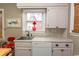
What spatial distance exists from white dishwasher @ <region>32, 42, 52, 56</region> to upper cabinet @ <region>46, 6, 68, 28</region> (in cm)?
68

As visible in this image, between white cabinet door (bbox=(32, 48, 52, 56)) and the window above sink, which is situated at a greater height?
the window above sink

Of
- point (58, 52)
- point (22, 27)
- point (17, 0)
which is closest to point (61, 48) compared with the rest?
point (58, 52)

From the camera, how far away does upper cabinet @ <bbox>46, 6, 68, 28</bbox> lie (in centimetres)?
368

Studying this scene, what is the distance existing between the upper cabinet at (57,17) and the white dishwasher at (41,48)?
0.68 meters

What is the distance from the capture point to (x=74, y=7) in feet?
11.9

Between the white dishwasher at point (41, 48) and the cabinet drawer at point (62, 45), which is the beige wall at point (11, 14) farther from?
the cabinet drawer at point (62, 45)

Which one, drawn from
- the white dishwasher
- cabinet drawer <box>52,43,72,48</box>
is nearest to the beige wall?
the white dishwasher

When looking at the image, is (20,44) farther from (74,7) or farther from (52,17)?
(74,7)

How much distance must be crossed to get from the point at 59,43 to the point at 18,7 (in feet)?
5.65

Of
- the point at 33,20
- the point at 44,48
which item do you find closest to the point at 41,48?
the point at 44,48

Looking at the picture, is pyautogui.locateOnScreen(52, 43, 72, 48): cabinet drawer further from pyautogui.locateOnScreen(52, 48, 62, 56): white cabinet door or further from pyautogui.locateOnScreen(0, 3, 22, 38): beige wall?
pyautogui.locateOnScreen(0, 3, 22, 38): beige wall

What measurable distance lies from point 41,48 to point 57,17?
3.38 feet

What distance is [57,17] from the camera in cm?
370

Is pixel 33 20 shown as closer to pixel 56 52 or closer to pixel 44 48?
pixel 44 48
